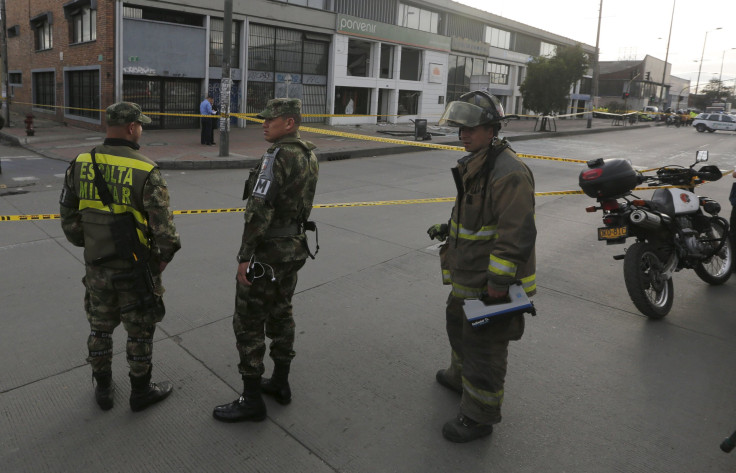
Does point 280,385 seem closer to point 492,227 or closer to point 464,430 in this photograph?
point 464,430

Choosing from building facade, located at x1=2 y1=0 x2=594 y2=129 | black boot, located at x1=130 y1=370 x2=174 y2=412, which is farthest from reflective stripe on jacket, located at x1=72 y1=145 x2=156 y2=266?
building facade, located at x1=2 y1=0 x2=594 y2=129

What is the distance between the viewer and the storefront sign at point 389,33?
96.5ft

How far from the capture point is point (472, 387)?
117 inches

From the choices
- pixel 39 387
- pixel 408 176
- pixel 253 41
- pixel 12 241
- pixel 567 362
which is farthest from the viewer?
pixel 253 41

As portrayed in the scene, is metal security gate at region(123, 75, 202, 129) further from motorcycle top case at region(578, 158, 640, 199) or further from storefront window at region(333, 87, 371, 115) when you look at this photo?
motorcycle top case at region(578, 158, 640, 199)

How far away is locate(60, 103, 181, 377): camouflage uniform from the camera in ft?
9.71

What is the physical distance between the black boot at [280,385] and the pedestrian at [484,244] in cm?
98

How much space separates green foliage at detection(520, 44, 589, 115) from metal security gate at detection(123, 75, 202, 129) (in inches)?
746

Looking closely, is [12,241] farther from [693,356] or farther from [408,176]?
[408,176]

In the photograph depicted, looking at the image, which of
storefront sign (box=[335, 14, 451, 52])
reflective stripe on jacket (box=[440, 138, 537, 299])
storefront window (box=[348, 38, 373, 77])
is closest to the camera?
reflective stripe on jacket (box=[440, 138, 537, 299])

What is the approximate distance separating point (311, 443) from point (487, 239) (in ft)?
4.79

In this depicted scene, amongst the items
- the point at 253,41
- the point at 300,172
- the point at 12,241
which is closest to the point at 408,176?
the point at 12,241

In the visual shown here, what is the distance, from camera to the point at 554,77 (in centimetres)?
3067

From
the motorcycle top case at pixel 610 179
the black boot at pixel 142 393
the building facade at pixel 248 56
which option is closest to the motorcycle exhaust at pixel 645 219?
the motorcycle top case at pixel 610 179
